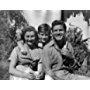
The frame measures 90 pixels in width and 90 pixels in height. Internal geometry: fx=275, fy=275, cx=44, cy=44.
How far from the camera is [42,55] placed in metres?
3.44

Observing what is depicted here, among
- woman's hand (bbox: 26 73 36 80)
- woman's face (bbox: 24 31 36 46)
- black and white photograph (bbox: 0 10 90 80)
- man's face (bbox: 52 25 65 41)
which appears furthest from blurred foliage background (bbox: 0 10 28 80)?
man's face (bbox: 52 25 65 41)

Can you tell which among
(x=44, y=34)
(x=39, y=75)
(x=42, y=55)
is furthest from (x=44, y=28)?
(x=39, y=75)

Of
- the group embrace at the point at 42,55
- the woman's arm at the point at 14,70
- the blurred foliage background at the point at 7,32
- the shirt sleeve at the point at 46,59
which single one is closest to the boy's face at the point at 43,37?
the group embrace at the point at 42,55

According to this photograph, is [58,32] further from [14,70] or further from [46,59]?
[14,70]

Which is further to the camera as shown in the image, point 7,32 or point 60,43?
point 7,32

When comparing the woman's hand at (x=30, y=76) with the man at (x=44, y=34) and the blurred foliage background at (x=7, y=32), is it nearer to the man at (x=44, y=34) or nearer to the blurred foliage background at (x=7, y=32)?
the blurred foliage background at (x=7, y=32)

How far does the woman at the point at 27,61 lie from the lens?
11.2 feet

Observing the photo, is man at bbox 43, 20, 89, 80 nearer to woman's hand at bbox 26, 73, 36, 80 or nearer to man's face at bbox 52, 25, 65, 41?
man's face at bbox 52, 25, 65, 41

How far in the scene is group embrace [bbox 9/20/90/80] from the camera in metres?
3.40

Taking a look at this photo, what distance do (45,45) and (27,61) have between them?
302mm
